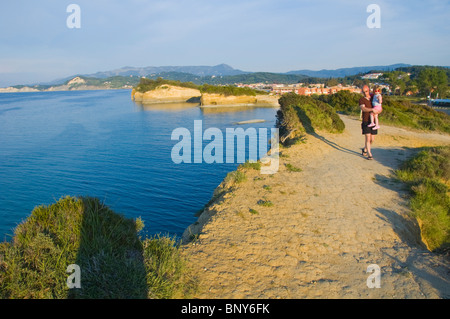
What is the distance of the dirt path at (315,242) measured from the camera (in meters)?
4.25

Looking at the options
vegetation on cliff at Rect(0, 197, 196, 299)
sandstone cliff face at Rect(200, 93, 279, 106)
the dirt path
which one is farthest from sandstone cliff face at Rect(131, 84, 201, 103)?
vegetation on cliff at Rect(0, 197, 196, 299)

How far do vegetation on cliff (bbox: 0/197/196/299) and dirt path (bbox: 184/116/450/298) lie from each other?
662 mm

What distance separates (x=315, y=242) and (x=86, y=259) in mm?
4141

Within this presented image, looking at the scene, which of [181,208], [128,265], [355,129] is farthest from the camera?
[355,129]

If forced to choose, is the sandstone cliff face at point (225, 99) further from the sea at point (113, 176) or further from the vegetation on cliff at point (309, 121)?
the vegetation on cliff at point (309, 121)

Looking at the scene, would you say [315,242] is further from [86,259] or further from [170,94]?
[170,94]

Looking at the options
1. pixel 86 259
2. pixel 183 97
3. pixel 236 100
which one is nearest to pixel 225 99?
pixel 236 100

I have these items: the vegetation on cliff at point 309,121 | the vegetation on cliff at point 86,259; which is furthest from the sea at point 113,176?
the vegetation on cliff at point 309,121

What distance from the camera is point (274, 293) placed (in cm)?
407

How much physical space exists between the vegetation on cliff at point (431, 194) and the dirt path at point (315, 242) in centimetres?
35
